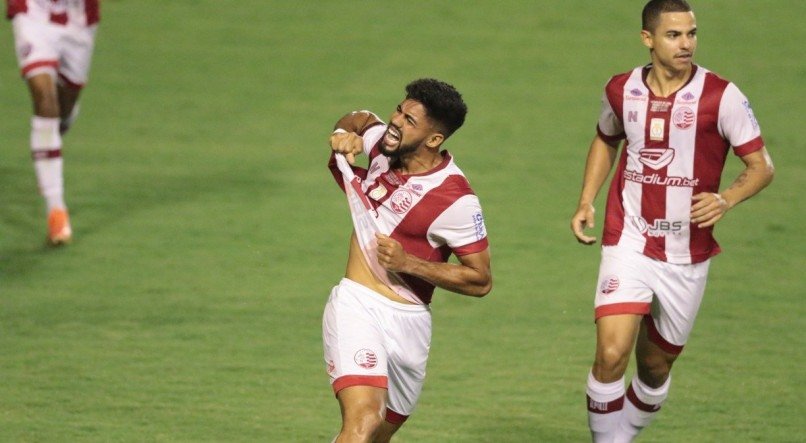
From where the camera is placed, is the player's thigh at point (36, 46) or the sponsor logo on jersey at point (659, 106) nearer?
the sponsor logo on jersey at point (659, 106)

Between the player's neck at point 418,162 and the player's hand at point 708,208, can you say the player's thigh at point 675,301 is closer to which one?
the player's hand at point 708,208

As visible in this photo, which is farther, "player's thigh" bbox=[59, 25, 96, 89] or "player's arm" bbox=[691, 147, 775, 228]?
"player's thigh" bbox=[59, 25, 96, 89]

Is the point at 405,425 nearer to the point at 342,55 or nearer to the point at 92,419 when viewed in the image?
the point at 92,419

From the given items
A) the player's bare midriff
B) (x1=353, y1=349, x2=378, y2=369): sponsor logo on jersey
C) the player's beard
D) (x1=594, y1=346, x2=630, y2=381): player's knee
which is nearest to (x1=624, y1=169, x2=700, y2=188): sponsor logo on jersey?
(x1=594, y1=346, x2=630, y2=381): player's knee

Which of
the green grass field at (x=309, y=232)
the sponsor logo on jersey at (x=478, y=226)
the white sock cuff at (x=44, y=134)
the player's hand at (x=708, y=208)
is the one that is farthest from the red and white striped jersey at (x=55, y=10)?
the player's hand at (x=708, y=208)

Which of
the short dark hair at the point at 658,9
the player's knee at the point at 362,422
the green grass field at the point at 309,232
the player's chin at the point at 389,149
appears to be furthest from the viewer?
the green grass field at the point at 309,232

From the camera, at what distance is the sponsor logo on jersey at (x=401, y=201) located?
5.41 metres

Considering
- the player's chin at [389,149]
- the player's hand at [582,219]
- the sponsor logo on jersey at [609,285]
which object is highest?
the player's chin at [389,149]

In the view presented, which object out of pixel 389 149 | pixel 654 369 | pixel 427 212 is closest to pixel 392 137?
pixel 389 149

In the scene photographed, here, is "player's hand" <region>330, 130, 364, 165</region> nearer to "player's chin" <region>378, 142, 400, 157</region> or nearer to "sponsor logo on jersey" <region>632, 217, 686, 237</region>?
"player's chin" <region>378, 142, 400, 157</region>

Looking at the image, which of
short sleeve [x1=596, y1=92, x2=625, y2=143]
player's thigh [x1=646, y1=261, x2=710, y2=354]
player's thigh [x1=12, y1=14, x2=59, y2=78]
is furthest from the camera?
player's thigh [x1=12, y1=14, x2=59, y2=78]

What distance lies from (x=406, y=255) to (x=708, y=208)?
1.32 metres

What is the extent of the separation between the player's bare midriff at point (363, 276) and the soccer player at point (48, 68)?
424cm

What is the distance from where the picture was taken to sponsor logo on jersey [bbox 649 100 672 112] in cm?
588
